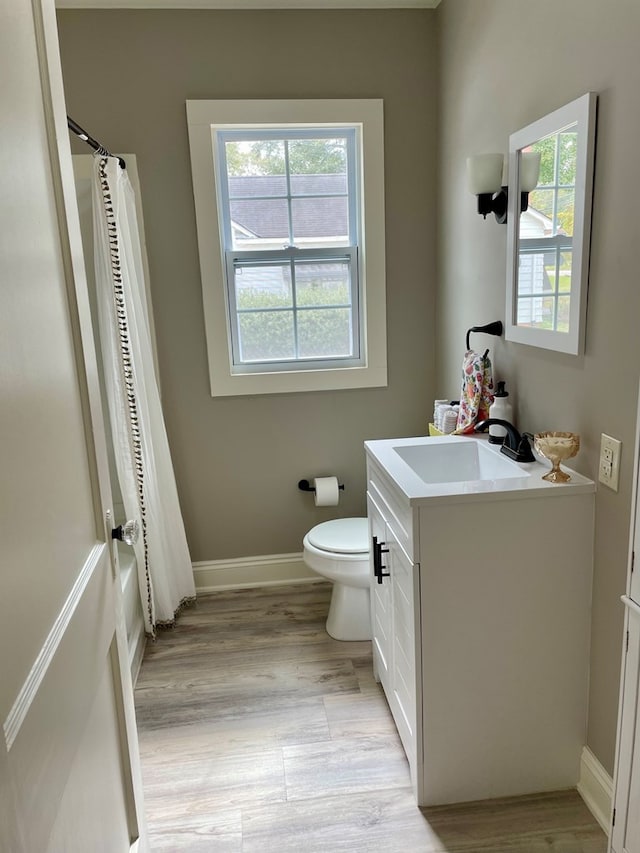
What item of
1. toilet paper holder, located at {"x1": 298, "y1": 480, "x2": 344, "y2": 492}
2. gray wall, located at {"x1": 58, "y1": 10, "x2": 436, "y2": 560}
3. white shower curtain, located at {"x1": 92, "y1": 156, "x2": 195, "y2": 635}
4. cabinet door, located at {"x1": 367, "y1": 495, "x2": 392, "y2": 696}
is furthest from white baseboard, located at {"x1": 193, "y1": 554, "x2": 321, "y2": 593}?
cabinet door, located at {"x1": 367, "y1": 495, "x2": 392, "y2": 696}

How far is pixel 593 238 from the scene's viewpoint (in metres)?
1.60

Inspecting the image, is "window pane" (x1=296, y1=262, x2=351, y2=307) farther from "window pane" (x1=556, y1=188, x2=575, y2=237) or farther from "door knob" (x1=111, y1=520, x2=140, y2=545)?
"door knob" (x1=111, y1=520, x2=140, y2=545)

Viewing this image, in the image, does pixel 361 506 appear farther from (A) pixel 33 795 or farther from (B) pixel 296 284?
(A) pixel 33 795

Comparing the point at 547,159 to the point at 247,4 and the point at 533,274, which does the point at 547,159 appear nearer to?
the point at 533,274

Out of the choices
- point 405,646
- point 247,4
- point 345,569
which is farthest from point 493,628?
point 247,4

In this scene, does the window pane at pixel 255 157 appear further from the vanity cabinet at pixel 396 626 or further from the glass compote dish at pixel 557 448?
the glass compote dish at pixel 557 448

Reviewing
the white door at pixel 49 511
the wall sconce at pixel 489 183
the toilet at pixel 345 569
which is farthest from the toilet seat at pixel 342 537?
the wall sconce at pixel 489 183

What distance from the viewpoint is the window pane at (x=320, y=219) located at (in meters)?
2.90

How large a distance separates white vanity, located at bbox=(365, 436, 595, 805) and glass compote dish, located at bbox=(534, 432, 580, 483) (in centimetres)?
3

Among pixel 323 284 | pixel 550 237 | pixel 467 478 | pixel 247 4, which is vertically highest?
pixel 247 4

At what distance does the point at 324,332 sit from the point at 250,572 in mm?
1261

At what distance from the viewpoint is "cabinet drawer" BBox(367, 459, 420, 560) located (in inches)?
66.6

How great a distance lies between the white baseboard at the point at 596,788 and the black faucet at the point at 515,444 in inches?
34.0

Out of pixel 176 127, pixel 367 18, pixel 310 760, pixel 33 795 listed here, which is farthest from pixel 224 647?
pixel 367 18
